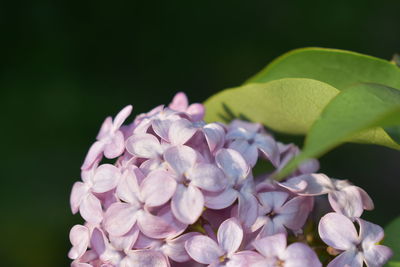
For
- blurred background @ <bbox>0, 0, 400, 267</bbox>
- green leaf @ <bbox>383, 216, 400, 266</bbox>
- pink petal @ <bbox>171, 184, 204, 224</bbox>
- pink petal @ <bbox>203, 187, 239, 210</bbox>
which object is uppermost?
pink petal @ <bbox>171, 184, 204, 224</bbox>

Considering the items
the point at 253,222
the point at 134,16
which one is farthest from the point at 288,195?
the point at 134,16

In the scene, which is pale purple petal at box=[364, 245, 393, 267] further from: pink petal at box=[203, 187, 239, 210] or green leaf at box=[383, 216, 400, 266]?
pink petal at box=[203, 187, 239, 210]

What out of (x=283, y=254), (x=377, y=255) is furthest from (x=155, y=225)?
(x=377, y=255)

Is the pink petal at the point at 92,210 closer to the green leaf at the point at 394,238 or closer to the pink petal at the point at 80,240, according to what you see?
the pink petal at the point at 80,240

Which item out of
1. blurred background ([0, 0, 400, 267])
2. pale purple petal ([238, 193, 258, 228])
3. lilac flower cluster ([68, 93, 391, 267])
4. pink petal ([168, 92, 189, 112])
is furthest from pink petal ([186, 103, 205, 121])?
blurred background ([0, 0, 400, 267])

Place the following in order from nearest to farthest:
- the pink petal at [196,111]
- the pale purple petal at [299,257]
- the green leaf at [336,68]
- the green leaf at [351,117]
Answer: the green leaf at [351,117], the pale purple petal at [299,257], the green leaf at [336,68], the pink petal at [196,111]

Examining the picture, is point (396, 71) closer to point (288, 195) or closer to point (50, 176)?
point (288, 195)

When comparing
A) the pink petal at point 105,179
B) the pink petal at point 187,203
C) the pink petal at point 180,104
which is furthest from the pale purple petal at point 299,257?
the pink petal at point 180,104
